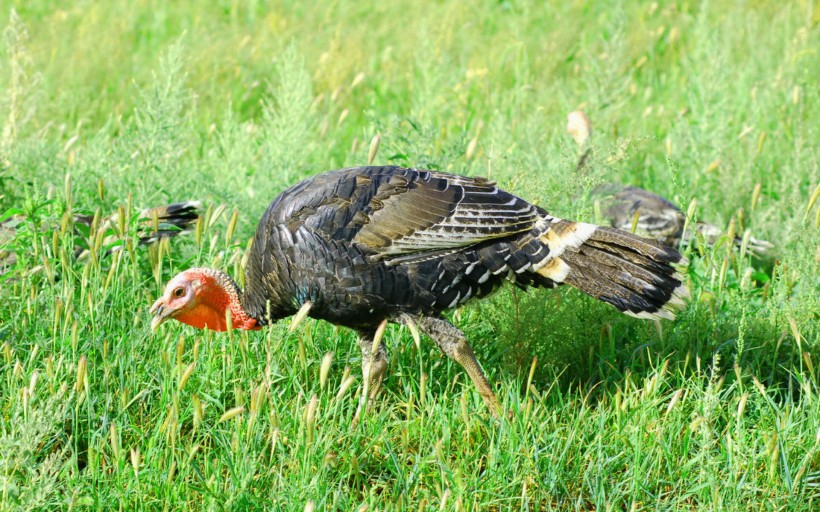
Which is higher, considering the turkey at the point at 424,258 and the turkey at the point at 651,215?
the turkey at the point at 424,258

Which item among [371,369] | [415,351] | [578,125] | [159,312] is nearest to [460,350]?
[371,369]

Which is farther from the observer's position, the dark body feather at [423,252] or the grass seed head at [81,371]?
the dark body feather at [423,252]

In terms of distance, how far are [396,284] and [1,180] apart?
273 cm

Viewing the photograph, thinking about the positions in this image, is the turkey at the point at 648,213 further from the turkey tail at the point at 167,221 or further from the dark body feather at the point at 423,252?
the turkey tail at the point at 167,221

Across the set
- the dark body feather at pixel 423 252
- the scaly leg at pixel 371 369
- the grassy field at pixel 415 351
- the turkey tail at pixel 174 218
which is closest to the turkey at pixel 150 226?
the turkey tail at pixel 174 218

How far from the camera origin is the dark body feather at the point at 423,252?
166 inches

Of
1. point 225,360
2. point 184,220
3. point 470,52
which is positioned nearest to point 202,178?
point 184,220

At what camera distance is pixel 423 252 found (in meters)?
4.28

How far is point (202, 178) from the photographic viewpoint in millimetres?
5887

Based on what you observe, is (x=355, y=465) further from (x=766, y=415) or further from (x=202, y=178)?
(x=202, y=178)

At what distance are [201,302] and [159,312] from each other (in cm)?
20

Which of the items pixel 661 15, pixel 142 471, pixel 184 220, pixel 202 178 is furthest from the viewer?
pixel 661 15

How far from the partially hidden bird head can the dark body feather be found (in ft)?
0.99

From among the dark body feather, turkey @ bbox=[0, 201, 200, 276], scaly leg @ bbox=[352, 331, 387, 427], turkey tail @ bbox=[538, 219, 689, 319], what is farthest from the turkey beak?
turkey tail @ bbox=[538, 219, 689, 319]
